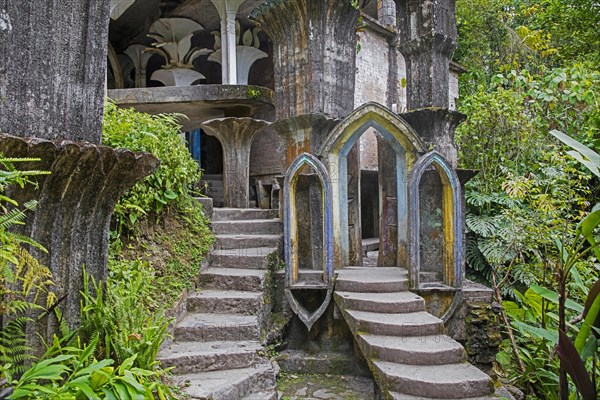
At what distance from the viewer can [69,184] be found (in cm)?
243

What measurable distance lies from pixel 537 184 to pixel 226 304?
5253 mm

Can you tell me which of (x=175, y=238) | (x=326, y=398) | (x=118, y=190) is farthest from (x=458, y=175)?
(x=118, y=190)

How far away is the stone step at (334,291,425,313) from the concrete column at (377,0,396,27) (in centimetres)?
1141

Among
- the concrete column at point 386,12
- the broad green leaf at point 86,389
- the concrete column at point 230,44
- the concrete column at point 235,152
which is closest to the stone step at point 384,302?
the broad green leaf at point 86,389

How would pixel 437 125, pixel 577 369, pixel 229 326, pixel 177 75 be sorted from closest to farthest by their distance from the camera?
1. pixel 577 369
2. pixel 229 326
3. pixel 437 125
4. pixel 177 75

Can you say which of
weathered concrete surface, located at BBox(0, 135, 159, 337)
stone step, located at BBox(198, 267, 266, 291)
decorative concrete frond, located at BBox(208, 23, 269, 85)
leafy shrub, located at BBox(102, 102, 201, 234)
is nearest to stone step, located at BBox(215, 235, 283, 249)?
stone step, located at BBox(198, 267, 266, 291)

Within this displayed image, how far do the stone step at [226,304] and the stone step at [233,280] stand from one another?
23 cm

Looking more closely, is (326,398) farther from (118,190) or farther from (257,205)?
(257,205)

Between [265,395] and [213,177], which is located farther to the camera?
[213,177]

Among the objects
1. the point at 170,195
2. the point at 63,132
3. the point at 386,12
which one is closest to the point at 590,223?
the point at 63,132

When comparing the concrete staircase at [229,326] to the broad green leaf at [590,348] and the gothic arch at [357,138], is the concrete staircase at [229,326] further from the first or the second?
the broad green leaf at [590,348]

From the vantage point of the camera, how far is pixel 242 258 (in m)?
5.22

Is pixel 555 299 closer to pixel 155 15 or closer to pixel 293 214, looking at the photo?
pixel 293 214

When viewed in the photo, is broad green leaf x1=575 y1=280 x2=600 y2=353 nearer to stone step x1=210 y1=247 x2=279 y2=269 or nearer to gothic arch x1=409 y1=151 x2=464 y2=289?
gothic arch x1=409 y1=151 x2=464 y2=289
